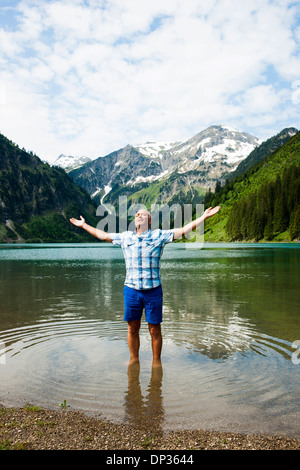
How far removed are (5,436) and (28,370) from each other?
4.14 m

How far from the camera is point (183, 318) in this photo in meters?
18.3

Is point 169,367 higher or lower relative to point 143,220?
lower

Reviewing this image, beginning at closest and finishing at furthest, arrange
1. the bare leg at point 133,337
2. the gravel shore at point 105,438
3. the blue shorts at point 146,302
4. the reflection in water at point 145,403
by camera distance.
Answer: the gravel shore at point 105,438, the reflection in water at point 145,403, the blue shorts at point 146,302, the bare leg at point 133,337

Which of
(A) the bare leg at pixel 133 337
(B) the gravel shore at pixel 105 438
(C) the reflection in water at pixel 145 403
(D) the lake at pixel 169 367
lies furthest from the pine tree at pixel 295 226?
(B) the gravel shore at pixel 105 438

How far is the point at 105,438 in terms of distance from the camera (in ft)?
20.6

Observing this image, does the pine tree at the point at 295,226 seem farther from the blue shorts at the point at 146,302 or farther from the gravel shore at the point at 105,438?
the gravel shore at the point at 105,438

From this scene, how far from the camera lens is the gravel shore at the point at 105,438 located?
5961 millimetres

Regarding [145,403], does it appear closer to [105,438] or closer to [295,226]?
[105,438]

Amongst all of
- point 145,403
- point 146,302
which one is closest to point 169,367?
point 146,302

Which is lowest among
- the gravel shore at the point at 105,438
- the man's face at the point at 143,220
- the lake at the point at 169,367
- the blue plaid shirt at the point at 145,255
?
the lake at the point at 169,367

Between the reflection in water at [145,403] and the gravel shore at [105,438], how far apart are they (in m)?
0.23

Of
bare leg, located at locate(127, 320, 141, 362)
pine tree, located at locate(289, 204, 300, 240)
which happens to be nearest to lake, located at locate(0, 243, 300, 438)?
bare leg, located at locate(127, 320, 141, 362)

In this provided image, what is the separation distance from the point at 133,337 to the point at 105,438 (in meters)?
4.33

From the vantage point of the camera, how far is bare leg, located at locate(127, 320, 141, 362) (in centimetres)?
1023
